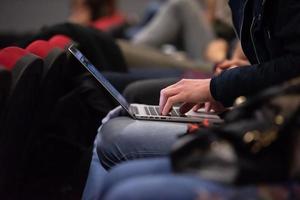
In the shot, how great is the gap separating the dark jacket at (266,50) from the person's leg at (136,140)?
0.43 feet

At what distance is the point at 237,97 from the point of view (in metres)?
1.32

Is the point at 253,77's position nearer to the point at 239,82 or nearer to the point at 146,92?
the point at 239,82

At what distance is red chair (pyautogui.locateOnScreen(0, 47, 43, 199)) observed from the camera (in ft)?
4.59

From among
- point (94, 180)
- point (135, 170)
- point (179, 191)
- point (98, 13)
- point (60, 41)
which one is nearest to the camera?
point (179, 191)

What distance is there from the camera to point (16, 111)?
1432mm

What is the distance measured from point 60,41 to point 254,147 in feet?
3.71

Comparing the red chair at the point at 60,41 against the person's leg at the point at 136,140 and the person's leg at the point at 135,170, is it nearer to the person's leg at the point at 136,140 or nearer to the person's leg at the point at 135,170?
the person's leg at the point at 136,140

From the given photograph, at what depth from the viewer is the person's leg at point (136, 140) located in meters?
1.29

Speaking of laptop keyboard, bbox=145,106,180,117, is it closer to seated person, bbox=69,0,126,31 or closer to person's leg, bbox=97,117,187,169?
person's leg, bbox=97,117,187,169

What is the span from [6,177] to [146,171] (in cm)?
59

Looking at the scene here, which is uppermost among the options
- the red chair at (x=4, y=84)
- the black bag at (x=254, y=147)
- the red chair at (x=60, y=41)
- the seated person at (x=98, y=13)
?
the red chair at (x=4, y=84)

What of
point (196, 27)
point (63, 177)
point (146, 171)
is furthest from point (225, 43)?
point (146, 171)

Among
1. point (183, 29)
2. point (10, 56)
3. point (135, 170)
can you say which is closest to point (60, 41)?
point (10, 56)

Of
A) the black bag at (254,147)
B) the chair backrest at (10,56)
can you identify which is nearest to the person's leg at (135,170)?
the black bag at (254,147)
